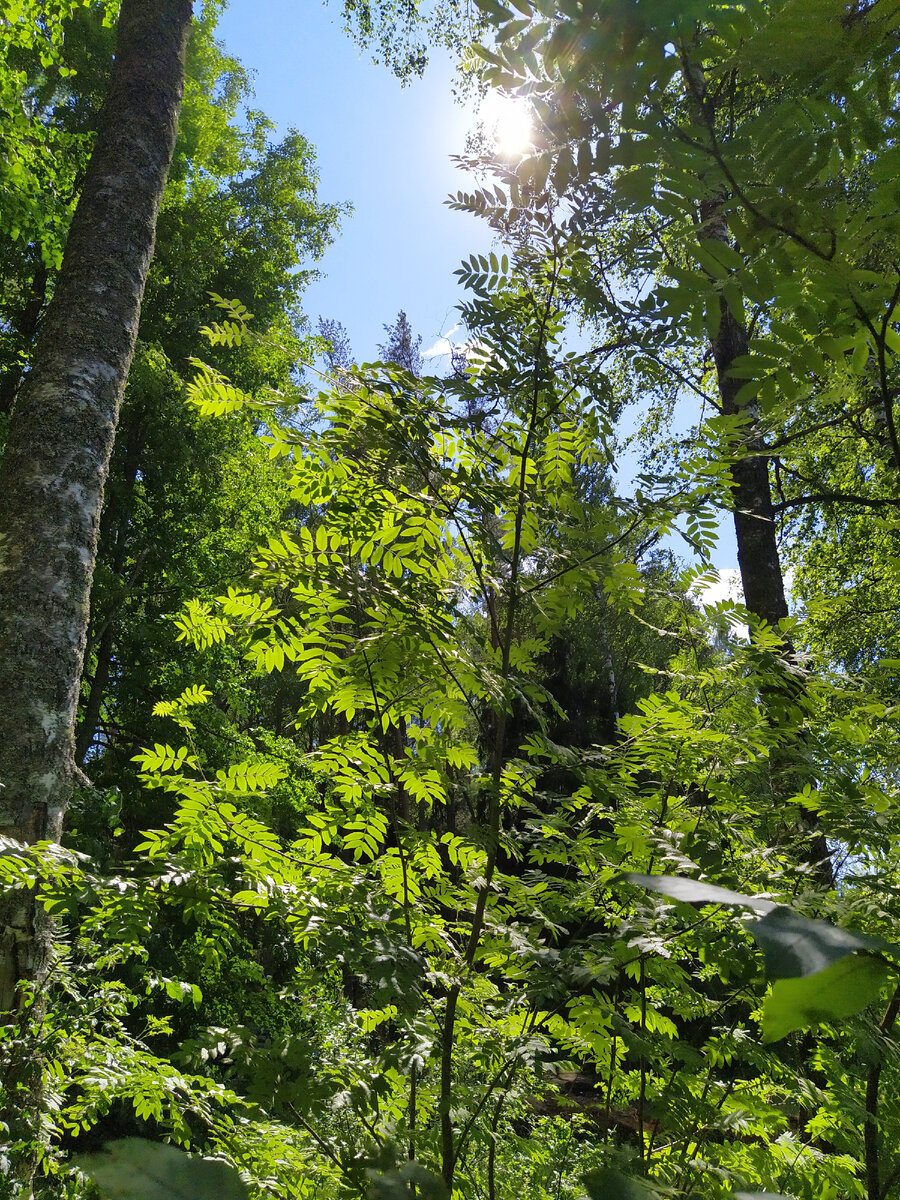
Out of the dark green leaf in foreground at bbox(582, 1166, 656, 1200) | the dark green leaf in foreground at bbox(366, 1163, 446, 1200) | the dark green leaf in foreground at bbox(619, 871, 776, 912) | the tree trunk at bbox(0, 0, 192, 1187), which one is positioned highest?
the tree trunk at bbox(0, 0, 192, 1187)

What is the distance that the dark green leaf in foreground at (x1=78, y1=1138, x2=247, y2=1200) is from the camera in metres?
0.28

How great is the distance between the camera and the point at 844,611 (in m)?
8.94

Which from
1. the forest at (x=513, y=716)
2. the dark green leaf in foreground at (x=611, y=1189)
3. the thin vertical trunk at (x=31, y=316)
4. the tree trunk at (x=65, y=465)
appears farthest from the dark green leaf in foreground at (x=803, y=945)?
the thin vertical trunk at (x=31, y=316)

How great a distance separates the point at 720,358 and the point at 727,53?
12.6 feet

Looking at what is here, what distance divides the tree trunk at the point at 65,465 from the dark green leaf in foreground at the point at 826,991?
2.02m

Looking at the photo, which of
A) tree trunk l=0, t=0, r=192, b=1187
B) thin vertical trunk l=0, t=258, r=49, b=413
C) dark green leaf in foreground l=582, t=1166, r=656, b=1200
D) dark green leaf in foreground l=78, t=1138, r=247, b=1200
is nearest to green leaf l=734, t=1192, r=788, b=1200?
dark green leaf in foreground l=582, t=1166, r=656, b=1200

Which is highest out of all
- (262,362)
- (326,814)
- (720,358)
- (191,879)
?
(262,362)

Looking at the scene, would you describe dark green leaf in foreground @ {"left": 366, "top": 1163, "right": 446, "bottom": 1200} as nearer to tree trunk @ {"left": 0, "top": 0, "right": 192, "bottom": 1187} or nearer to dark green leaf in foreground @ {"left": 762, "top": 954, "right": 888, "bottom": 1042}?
dark green leaf in foreground @ {"left": 762, "top": 954, "right": 888, "bottom": 1042}

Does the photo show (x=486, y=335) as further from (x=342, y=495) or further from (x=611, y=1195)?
(x=611, y=1195)

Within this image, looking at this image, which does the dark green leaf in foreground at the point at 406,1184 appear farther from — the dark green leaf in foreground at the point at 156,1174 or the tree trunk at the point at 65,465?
the tree trunk at the point at 65,465

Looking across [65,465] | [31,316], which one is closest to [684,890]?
[65,465]

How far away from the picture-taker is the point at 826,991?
335 millimetres

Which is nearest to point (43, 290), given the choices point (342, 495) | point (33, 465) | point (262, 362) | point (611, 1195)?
point (262, 362)

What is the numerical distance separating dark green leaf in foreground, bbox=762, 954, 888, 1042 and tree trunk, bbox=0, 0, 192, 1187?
6.62ft
